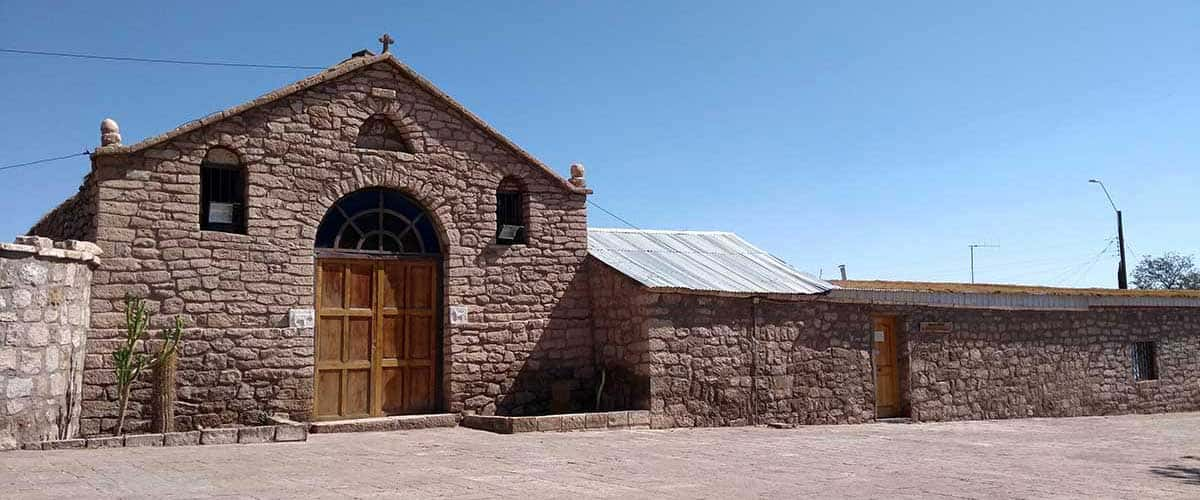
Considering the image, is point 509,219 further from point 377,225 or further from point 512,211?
point 377,225

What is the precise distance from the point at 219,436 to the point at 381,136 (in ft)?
15.6

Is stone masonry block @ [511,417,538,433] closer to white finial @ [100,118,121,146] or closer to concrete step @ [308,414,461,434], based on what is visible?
concrete step @ [308,414,461,434]

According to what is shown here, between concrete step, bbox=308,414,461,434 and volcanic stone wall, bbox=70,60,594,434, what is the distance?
37 cm

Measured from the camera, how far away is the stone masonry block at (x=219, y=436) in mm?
10703

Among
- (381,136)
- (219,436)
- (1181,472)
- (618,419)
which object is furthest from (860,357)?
(219,436)

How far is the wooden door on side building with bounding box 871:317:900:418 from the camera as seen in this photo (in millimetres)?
15883

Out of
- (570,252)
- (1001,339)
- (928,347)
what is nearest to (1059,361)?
(1001,339)

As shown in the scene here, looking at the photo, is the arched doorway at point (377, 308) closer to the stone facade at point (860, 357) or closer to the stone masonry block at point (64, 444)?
the stone facade at point (860, 357)

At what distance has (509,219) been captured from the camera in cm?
1454

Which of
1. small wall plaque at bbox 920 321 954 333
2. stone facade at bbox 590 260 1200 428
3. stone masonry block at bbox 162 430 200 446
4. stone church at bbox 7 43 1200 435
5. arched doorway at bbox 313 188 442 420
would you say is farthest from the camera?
small wall plaque at bbox 920 321 954 333

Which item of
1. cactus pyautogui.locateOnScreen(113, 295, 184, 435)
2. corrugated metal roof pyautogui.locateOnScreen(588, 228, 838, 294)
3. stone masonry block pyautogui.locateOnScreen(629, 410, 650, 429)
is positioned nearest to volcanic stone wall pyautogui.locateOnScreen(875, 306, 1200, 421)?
corrugated metal roof pyautogui.locateOnScreen(588, 228, 838, 294)

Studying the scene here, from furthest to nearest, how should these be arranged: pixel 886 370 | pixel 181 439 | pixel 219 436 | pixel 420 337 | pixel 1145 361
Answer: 1. pixel 1145 361
2. pixel 886 370
3. pixel 420 337
4. pixel 219 436
5. pixel 181 439

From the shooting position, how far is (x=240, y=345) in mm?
12242

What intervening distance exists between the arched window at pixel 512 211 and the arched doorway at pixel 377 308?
1.09 m
